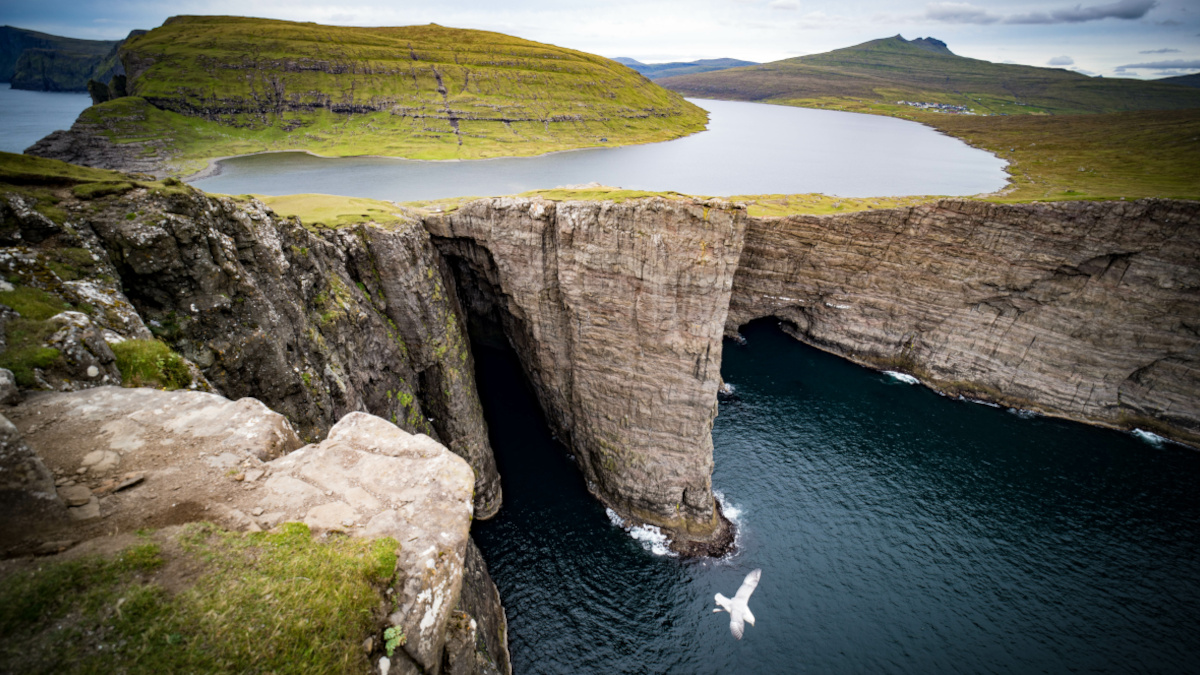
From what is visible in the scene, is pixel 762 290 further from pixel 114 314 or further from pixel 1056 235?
pixel 114 314

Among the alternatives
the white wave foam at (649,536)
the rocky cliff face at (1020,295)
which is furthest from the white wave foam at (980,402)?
the white wave foam at (649,536)

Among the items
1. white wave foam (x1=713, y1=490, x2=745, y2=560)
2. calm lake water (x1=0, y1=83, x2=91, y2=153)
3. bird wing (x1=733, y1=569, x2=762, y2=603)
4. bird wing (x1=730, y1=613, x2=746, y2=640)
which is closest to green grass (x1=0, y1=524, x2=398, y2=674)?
bird wing (x1=730, y1=613, x2=746, y2=640)

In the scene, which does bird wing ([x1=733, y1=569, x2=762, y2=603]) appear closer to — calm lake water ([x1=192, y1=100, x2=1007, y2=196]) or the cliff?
the cliff

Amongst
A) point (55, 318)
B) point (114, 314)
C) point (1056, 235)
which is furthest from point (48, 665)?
point (1056, 235)

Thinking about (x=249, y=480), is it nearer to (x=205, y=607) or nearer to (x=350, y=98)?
(x=205, y=607)

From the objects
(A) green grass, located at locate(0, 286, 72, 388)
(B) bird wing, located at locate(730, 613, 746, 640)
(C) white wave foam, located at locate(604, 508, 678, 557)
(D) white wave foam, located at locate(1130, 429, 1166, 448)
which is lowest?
(B) bird wing, located at locate(730, 613, 746, 640)

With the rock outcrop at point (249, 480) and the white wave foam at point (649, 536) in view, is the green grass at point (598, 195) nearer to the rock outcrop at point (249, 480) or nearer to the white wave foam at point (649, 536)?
the rock outcrop at point (249, 480)

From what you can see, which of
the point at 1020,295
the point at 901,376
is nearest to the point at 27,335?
the point at 901,376

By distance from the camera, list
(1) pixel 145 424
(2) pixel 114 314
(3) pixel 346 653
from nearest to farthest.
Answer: (3) pixel 346 653 → (1) pixel 145 424 → (2) pixel 114 314
